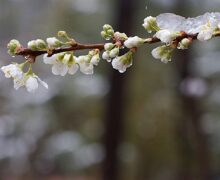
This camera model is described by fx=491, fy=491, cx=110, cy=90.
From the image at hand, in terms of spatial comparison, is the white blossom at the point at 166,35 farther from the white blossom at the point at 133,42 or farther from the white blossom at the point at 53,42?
the white blossom at the point at 53,42

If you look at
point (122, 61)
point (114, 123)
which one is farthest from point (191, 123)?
point (122, 61)

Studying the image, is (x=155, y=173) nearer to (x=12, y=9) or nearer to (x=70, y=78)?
(x=70, y=78)

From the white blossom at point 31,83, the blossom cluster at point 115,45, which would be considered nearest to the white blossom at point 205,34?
the blossom cluster at point 115,45

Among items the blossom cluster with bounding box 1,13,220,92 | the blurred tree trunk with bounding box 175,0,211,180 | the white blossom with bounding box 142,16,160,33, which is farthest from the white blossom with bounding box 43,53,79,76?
the blurred tree trunk with bounding box 175,0,211,180

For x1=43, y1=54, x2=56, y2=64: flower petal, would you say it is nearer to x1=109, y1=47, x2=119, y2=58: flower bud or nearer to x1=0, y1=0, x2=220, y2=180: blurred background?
x1=109, y1=47, x2=119, y2=58: flower bud

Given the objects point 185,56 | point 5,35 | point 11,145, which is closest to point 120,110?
point 185,56

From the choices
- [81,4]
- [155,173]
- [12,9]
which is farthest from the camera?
[81,4]
